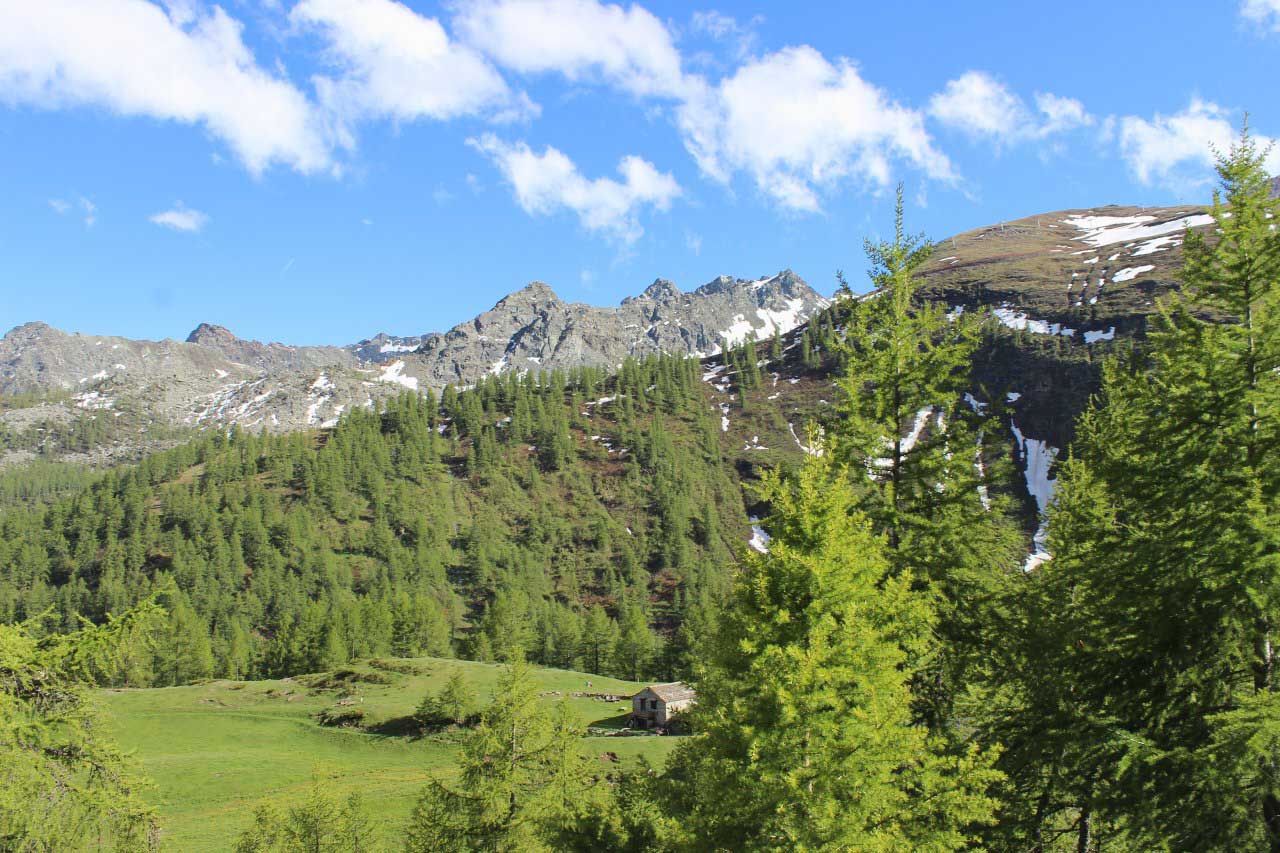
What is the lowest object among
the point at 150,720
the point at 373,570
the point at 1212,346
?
the point at 150,720

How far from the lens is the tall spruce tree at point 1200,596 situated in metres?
9.62

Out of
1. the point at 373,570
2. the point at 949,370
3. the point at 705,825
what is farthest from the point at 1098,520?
the point at 373,570

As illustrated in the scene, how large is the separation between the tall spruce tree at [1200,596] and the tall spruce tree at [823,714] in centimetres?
227

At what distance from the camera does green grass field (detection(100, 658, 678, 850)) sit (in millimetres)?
45406

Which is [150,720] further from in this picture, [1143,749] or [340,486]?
[340,486]

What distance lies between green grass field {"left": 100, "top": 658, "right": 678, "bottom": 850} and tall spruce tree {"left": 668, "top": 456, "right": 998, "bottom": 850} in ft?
85.9

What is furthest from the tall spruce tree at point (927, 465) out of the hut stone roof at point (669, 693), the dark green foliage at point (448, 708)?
the dark green foliage at point (448, 708)

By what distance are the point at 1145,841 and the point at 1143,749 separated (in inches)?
60.2

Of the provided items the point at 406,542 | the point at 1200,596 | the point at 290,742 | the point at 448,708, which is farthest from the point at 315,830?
the point at 406,542

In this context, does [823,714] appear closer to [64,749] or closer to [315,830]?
[64,749]

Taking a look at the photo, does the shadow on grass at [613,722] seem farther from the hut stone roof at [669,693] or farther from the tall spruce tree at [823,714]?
the tall spruce tree at [823,714]

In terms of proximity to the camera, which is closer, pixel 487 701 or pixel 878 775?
pixel 878 775

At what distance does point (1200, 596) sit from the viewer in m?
10.5

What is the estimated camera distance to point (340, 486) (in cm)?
16212
